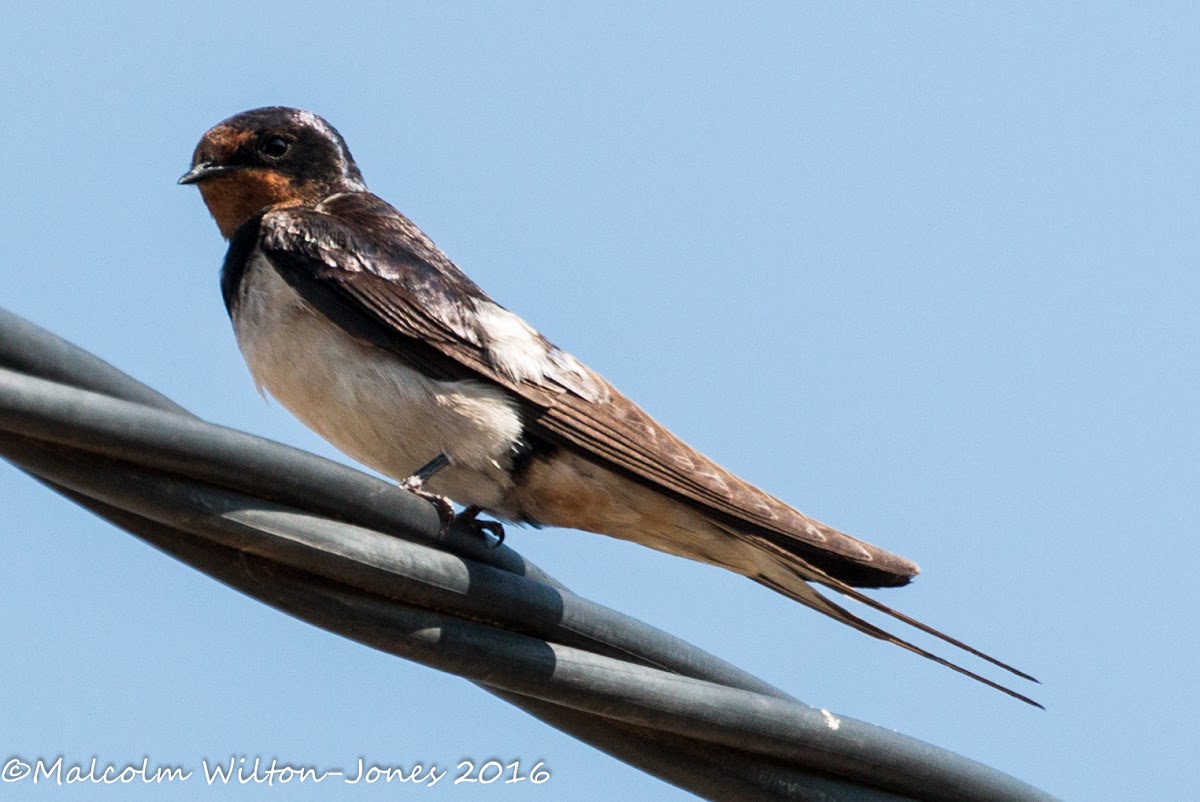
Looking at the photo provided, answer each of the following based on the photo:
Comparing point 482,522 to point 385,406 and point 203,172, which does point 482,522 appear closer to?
point 385,406

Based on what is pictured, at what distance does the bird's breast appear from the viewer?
3246 mm

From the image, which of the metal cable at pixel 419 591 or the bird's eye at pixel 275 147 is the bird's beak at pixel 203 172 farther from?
the metal cable at pixel 419 591

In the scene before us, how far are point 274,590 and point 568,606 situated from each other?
0.39 metres

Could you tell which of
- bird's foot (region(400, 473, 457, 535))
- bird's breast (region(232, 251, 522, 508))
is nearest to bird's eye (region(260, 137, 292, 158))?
bird's breast (region(232, 251, 522, 508))

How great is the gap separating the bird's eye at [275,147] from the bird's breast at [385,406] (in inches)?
34.3

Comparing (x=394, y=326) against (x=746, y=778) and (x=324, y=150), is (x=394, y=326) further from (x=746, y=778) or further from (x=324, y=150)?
(x=746, y=778)

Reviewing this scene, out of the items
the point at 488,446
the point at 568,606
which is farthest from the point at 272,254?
the point at 568,606

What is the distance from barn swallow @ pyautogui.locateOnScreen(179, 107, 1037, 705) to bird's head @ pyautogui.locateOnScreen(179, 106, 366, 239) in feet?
1.80

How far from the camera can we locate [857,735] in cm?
220

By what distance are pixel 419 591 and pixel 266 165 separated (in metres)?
2.36

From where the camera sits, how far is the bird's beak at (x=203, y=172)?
410 centimetres

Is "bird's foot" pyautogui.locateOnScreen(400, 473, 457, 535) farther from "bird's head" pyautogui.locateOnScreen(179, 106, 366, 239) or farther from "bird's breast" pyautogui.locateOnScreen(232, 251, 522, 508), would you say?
"bird's head" pyautogui.locateOnScreen(179, 106, 366, 239)

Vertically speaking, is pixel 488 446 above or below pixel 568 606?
above

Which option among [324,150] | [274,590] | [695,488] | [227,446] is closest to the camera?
[227,446]
